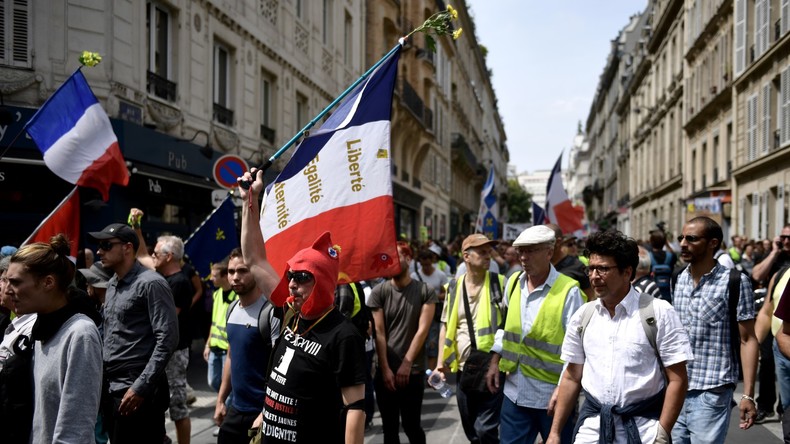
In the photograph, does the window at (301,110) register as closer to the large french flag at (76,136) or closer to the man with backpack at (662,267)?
the man with backpack at (662,267)

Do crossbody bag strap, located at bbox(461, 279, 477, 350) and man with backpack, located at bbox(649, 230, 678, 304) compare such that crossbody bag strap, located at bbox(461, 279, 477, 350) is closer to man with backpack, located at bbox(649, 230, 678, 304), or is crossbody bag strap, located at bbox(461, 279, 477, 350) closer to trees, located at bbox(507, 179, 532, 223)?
man with backpack, located at bbox(649, 230, 678, 304)

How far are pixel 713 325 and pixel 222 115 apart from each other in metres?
11.7

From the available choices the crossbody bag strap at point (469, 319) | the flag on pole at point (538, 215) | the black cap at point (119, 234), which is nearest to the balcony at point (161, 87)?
the flag on pole at point (538, 215)

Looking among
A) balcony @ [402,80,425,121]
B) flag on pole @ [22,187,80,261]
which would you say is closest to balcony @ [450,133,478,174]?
balcony @ [402,80,425,121]

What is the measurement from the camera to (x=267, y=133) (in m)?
16.7

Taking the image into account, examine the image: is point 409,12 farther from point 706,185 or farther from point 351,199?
point 351,199

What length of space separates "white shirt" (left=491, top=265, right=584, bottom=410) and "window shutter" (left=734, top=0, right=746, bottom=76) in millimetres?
21801

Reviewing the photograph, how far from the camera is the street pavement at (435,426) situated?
260 inches

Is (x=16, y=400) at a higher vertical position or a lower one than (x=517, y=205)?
lower

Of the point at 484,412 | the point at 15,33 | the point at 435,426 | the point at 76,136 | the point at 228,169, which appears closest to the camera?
the point at 484,412

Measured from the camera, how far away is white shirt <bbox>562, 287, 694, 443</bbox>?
3.37m

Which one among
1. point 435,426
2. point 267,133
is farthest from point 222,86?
point 435,426

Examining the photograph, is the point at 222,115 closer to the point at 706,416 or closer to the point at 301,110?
the point at 301,110

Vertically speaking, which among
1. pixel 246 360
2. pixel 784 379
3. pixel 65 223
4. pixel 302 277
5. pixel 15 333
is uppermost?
pixel 65 223
